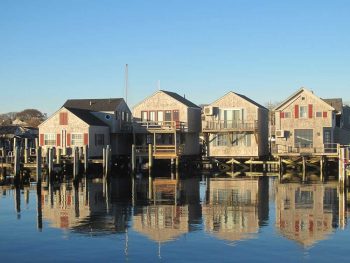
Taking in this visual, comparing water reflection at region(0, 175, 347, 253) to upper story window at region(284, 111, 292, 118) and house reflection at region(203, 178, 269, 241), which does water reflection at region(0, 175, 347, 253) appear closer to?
house reflection at region(203, 178, 269, 241)

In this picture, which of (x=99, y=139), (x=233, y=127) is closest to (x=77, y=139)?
(x=99, y=139)

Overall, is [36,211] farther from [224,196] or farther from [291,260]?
[291,260]

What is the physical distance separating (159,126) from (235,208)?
30143 millimetres

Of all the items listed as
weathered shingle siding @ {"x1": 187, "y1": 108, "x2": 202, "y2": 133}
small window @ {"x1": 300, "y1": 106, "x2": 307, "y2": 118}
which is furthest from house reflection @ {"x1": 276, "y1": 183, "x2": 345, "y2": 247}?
weathered shingle siding @ {"x1": 187, "y1": 108, "x2": 202, "y2": 133}

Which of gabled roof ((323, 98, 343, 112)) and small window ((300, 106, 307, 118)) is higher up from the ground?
gabled roof ((323, 98, 343, 112))

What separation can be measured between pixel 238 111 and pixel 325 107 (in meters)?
9.39

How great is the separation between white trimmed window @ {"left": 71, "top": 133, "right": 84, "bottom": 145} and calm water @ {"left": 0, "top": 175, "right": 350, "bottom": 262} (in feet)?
55.1

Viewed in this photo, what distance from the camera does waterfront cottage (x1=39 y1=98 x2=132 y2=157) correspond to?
5762cm

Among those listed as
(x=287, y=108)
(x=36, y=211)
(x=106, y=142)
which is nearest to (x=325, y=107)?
(x=287, y=108)

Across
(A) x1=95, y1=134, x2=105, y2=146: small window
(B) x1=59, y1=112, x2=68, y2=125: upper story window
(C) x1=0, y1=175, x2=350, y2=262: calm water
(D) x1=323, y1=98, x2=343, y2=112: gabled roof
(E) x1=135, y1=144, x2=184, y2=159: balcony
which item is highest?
(D) x1=323, y1=98, x2=343, y2=112: gabled roof

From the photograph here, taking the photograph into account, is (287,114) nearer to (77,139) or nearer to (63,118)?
(77,139)

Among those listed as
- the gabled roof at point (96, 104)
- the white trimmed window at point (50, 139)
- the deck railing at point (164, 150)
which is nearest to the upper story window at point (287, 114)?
the deck railing at point (164, 150)

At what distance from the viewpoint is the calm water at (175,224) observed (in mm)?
19812

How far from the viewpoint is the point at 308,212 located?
28.5 meters
